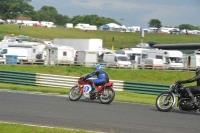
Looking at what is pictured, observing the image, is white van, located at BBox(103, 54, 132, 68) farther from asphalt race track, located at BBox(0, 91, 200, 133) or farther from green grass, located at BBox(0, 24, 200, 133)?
asphalt race track, located at BBox(0, 91, 200, 133)

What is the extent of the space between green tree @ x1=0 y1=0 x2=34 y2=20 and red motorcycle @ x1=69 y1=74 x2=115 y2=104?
397 feet

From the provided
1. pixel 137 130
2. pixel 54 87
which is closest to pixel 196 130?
pixel 137 130

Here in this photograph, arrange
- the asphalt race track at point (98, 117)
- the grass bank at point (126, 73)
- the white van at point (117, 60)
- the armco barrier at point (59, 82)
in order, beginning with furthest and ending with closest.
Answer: the white van at point (117, 60), the grass bank at point (126, 73), the armco barrier at point (59, 82), the asphalt race track at point (98, 117)

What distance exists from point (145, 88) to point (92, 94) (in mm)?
6079

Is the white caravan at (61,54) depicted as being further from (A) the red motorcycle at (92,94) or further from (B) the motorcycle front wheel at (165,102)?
(B) the motorcycle front wheel at (165,102)

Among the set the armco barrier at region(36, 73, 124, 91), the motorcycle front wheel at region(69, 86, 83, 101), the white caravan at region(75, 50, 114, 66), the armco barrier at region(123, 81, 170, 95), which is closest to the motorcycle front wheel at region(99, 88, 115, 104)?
the motorcycle front wheel at region(69, 86, 83, 101)

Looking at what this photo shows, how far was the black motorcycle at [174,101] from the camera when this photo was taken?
14422 millimetres

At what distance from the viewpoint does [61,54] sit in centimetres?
4962

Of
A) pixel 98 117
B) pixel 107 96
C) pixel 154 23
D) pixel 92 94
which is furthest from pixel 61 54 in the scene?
pixel 154 23

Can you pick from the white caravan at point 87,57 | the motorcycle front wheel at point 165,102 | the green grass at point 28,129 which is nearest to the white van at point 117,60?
the white caravan at point 87,57

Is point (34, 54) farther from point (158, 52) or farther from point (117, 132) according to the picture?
point (117, 132)

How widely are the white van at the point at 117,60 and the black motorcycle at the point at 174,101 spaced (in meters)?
33.7

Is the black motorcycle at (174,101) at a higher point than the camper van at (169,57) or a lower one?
lower

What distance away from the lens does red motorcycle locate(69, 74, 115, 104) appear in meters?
16.7
